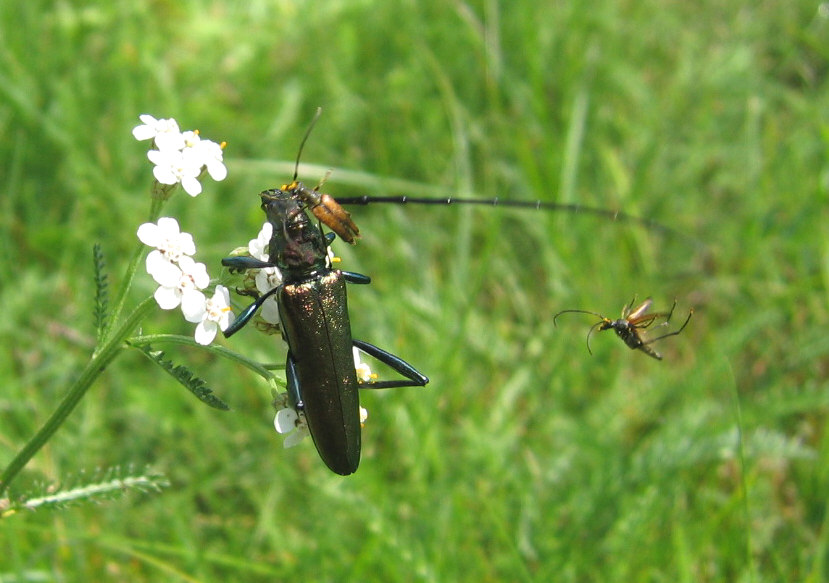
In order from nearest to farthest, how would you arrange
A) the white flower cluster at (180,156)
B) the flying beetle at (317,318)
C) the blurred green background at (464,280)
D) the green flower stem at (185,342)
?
the green flower stem at (185,342) < the white flower cluster at (180,156) < the flying beetle at (317,318) < the blurred green background at (464,280)

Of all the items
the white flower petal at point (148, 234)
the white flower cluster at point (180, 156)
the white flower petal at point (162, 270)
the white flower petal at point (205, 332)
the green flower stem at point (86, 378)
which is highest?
the white flower cluster at point (180, 156)

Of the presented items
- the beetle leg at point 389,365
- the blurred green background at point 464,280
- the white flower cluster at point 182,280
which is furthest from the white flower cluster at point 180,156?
the blurred green background at point 464,280

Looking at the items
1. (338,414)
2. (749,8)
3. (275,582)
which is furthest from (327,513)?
(749,8)

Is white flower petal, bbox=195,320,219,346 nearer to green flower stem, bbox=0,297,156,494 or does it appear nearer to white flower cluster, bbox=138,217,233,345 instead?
white flower cluster, bbox=138,217,233,345

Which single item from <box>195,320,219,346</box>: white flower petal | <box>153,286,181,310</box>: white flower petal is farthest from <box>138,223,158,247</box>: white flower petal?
<box>195,320,219,346</box>: white flower petal

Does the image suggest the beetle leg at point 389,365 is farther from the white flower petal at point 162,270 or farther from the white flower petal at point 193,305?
the white flower petal at point 162,270
